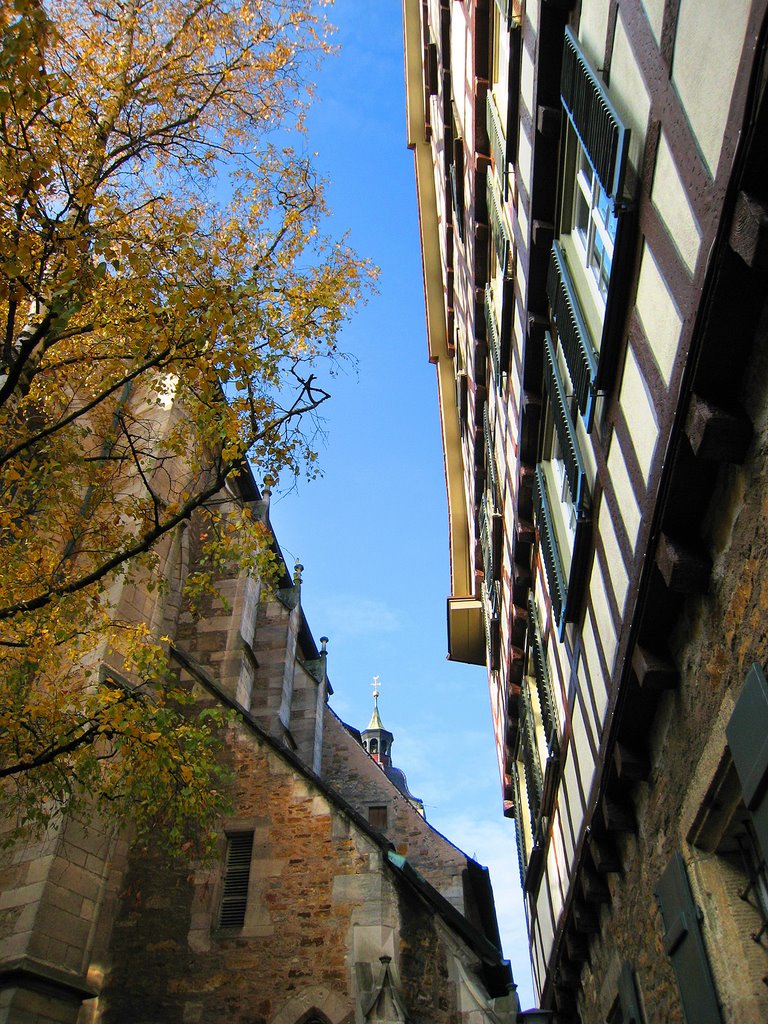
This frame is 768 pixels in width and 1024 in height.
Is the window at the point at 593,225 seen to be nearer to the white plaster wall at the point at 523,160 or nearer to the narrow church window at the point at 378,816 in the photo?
the white plaster wall at the point at 523,160

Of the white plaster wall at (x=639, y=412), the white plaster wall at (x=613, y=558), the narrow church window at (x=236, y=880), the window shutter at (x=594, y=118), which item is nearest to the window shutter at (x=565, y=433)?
the white plaster wall at (x=613, y=558)

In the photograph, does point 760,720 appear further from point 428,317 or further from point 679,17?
point 428,317

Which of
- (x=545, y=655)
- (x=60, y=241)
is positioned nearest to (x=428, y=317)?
(x=545, y=655)

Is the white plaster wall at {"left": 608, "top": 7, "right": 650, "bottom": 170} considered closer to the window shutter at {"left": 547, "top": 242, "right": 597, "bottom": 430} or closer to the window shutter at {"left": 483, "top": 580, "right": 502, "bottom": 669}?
the window shutter at {"left": 547, "top": 242, "right": 597, "bottom": 430}

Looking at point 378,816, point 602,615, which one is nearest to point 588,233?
point 602,615

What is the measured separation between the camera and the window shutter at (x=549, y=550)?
22.3 feet

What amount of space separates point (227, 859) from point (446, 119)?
391 inches

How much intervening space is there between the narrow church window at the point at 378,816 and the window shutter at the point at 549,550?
41.1ft

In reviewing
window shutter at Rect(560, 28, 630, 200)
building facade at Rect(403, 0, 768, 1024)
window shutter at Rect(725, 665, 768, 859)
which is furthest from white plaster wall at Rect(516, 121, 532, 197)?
window shutter at Rect(725, 665, 768, 859)

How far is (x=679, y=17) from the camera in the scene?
3.80 meters

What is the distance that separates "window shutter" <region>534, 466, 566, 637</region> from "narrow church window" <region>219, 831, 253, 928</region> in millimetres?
5156

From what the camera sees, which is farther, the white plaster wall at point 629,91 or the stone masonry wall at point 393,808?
the stone masonry wall at point 393,808

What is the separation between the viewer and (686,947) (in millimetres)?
4805

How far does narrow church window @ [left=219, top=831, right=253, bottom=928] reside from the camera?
9.81 metres
